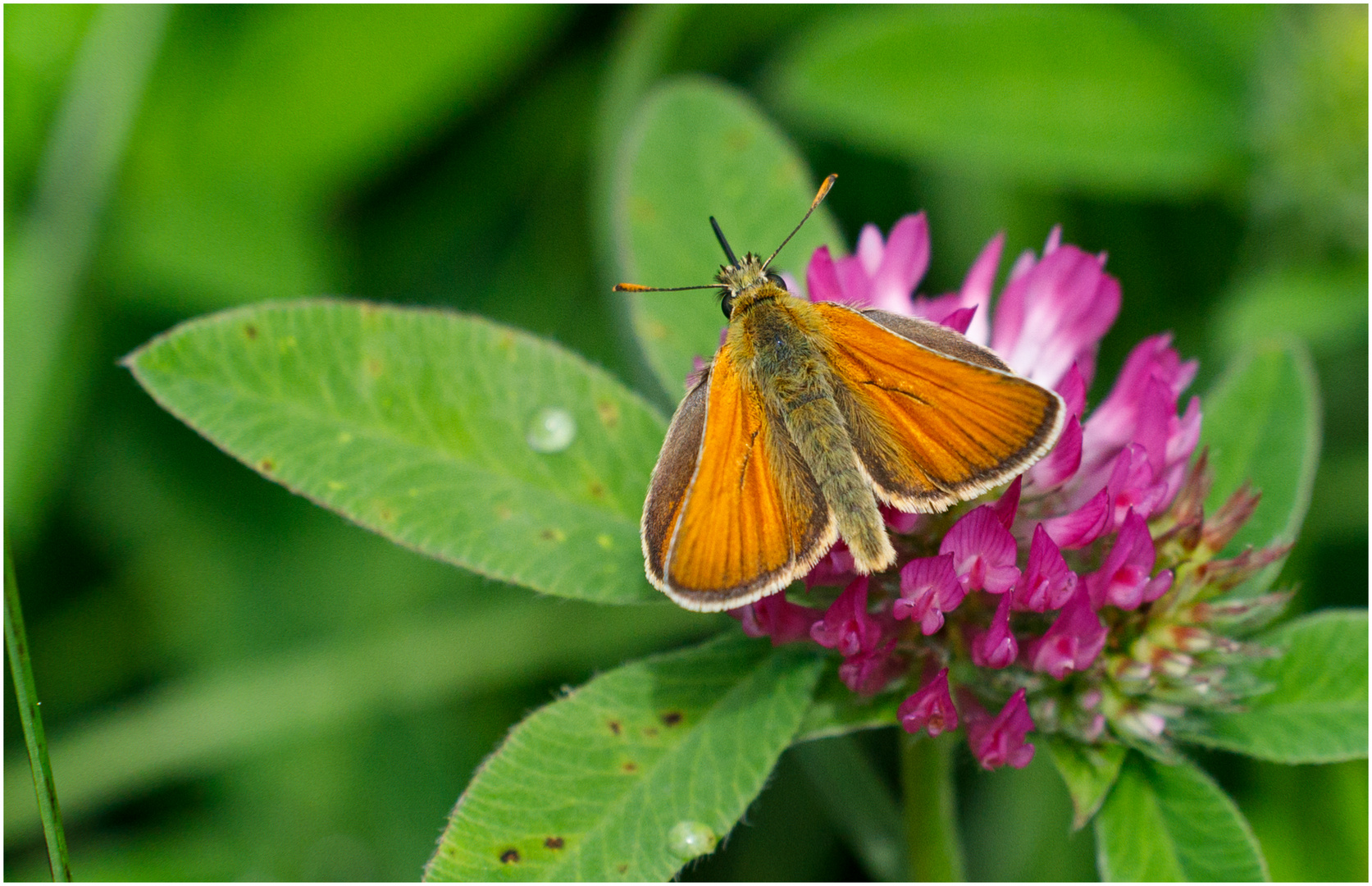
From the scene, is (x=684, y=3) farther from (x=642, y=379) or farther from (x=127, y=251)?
(x=127, y=251)

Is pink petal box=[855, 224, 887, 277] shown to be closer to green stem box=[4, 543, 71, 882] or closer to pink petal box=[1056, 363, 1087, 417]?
pink petal box=[1056, 363, 1087, 417]

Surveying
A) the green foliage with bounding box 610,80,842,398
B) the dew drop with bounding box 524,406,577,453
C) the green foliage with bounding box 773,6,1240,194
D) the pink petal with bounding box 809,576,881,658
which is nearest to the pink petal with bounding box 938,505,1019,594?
the pink petal with bounding box 809,576,881,658

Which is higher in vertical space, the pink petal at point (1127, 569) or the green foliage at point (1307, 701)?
the pink petal at point (1127, 569)

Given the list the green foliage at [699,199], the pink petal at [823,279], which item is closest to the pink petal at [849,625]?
the pink petal at [823,279]

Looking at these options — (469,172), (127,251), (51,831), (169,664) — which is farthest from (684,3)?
(51,831)

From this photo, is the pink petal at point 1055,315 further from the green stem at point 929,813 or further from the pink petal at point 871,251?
the green stem at point 929,813


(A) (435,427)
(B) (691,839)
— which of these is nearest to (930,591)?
(B) (691,839)

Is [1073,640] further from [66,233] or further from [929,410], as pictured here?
[66,233]
